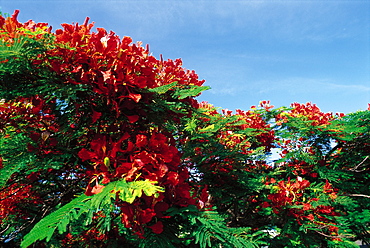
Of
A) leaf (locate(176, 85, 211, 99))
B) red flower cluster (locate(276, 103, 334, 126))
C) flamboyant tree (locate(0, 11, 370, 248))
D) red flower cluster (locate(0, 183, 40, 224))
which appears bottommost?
red flower cluster (locate(0, 183, 40, 224))

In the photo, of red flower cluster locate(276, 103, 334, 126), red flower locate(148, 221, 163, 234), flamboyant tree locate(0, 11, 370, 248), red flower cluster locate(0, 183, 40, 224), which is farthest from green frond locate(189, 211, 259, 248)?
red flower cluster locate(276, 103, 334, 126)

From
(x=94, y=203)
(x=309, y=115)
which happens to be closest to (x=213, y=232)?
(x=94, y=203)

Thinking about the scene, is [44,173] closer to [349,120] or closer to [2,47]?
[2,47]

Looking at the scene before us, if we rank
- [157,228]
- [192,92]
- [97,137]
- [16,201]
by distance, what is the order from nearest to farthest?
1. [157,228]
2. [97,137]
3. [192,92]
4. [16,201]

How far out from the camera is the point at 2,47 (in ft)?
4.22

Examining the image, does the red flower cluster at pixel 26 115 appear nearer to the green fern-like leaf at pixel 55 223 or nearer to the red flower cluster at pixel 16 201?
the green fern-like leaf at pixel 55 223

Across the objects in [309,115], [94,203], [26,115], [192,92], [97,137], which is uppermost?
[309,115]

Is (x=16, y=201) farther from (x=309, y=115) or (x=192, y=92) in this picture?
(x=309, y=115)

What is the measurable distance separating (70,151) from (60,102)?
1.10ft

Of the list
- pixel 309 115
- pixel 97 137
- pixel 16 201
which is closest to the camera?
pixel 97 137

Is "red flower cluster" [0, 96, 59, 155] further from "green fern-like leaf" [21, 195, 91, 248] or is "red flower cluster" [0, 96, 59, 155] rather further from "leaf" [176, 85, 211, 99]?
"leaf" [176, 85, 211, 99]

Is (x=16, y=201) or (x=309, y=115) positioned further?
(x=309, y=115)

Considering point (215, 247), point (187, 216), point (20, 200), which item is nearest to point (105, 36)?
point (187, 216)

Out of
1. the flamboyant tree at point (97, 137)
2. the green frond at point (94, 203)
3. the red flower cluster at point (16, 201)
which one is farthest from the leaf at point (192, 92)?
the red flower cluster at point (16, 201)
